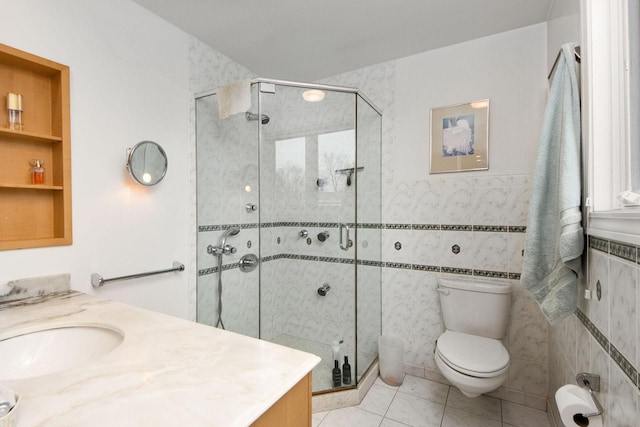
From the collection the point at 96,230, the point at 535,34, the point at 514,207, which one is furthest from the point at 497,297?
the point at 96,230

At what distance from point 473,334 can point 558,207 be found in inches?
41.7

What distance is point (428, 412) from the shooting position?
1.87 m

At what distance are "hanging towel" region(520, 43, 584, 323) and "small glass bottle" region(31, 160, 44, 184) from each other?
7.24 ft

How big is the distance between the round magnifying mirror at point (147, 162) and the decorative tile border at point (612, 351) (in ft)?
6.81

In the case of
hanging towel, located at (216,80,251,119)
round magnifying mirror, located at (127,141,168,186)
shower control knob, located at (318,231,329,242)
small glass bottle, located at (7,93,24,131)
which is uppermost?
hanging towel, located at (216,80,251,119)

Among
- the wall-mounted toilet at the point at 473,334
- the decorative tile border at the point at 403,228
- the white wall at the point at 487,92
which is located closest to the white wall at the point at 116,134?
the decorative tile border at the point at 403,228

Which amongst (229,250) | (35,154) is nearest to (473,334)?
(229,250)

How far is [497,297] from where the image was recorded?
1.91 m

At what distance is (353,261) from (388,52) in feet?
5.17

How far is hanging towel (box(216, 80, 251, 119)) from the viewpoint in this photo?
6.24 feet

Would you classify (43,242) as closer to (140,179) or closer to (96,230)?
(96,230)

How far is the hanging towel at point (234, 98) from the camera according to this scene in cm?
190

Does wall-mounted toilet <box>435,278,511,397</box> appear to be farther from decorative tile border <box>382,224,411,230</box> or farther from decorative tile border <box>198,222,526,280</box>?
decorative tile border <box>382,224,411,230</box>

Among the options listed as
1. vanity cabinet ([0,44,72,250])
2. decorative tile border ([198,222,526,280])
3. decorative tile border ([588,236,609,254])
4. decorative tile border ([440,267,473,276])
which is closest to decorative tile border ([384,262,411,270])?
decorative tile border ([198,222,526,280])
